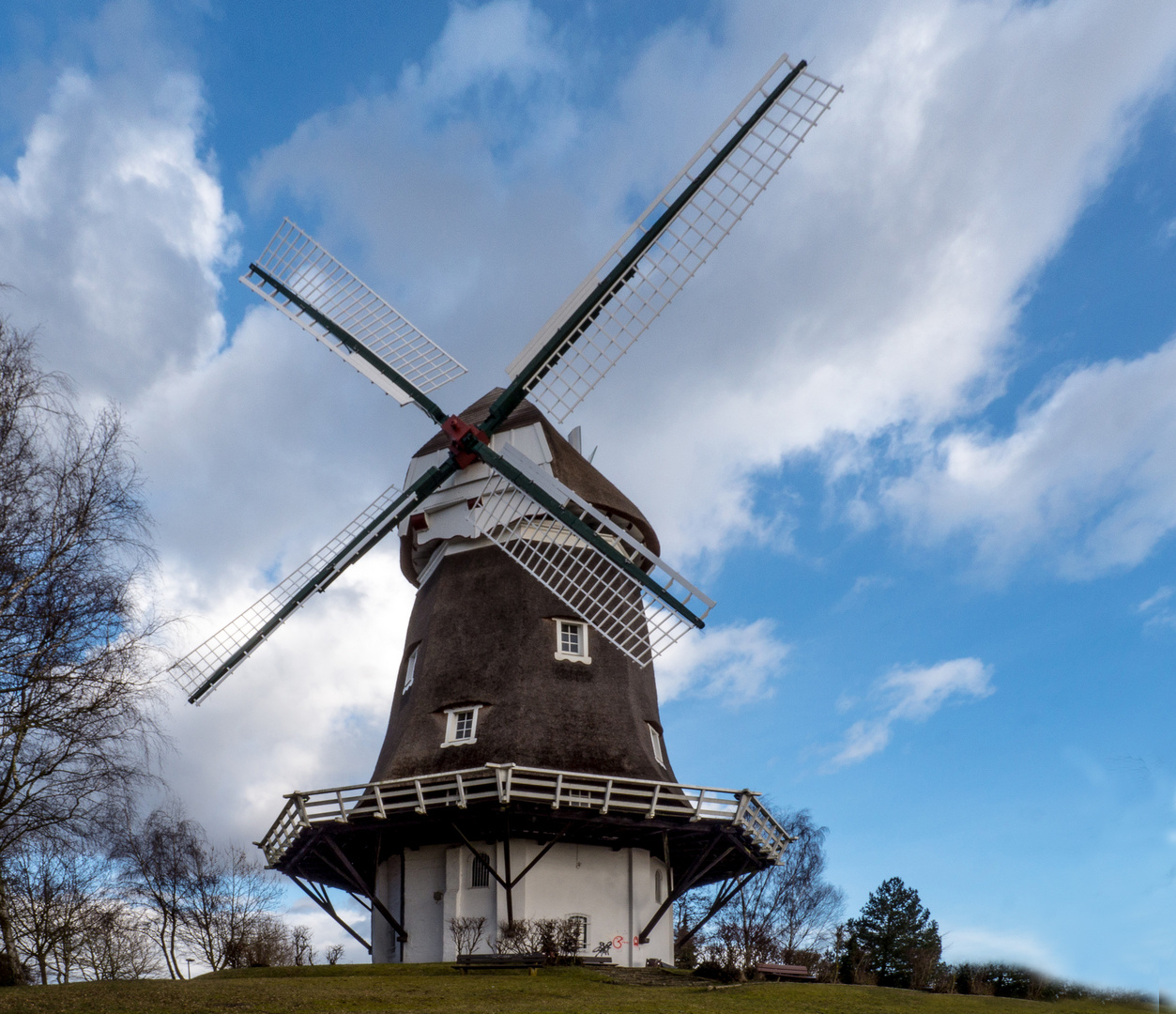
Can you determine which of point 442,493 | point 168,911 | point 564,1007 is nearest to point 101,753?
point 564,1007

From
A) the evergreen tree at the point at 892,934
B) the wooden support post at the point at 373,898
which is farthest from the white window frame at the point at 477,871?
the evergreen tree at the point at 892,934

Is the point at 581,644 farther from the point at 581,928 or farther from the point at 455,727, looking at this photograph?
the point at 581,928

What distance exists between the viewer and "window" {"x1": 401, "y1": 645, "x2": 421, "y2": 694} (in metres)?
23.8

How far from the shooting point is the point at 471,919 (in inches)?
775

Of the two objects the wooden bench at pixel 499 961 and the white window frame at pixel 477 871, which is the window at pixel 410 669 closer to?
Answer: the white window frame at pixel 477 871

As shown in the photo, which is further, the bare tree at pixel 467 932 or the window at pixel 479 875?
the window at pixel 479 875

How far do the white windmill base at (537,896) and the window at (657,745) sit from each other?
6.64 ft

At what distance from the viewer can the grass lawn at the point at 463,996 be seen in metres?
13.4

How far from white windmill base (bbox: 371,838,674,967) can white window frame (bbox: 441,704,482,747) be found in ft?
6.58

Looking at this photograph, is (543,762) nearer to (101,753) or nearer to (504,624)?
(504,624)

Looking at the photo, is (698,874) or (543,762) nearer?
(543,762)

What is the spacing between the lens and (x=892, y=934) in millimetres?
33531

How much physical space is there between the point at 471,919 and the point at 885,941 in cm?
1917

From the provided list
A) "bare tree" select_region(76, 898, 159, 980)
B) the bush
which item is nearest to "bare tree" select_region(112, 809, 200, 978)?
"bare tree" select_region(76, 898, 159, 980)
